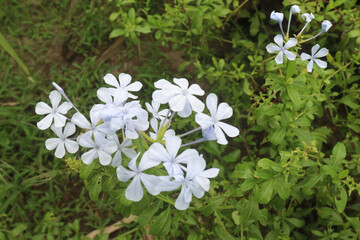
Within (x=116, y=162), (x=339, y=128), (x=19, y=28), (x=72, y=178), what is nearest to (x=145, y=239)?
(x=72, y=178)

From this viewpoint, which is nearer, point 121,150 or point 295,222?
point 121,150

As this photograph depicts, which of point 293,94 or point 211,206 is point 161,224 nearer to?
point 211,206

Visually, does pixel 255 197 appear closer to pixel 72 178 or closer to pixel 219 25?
Result: pixel 219 25

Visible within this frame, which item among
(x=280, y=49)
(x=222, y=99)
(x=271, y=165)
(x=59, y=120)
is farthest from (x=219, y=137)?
(x=222, y=99)

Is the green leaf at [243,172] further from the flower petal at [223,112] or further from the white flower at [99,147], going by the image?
the white flower at [99,147]

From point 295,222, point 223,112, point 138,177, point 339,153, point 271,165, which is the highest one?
point 223,112

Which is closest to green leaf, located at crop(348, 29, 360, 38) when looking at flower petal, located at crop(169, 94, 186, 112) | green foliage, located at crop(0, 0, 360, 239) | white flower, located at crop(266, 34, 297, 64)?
green foliage, located at crop(0, 0, 360, 239)

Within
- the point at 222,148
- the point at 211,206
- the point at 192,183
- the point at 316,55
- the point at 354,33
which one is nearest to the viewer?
the point at 192,183

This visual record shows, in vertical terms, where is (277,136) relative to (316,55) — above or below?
below
